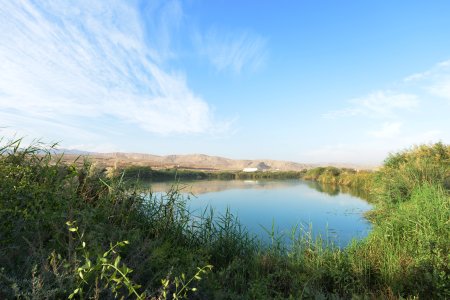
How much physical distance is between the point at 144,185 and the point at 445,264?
5585mm

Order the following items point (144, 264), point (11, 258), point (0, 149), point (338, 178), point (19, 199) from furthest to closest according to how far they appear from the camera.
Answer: point (338, 178)
point (0, 149)
point (19, 199)
point (144, 264)
point (11, 258)

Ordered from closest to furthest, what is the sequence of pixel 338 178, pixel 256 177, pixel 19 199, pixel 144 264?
pixel 144 264 → pixel 19 199 → pixel 338 178 → pixel 256 177

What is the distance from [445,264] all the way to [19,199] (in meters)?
6.22

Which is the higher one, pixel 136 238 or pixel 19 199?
pixel 19 199

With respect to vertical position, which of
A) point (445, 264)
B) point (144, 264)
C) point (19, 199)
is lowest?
point (445, 264)

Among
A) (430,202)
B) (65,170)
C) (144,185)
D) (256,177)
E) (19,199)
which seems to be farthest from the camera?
(256,177)

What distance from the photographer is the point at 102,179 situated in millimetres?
6020

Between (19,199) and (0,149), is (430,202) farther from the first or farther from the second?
(0,149)

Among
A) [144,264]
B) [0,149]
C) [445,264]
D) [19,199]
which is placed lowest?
[445,264]

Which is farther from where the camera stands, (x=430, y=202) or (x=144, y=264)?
(x=430, y=202)

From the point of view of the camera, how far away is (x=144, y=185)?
21.7 feet

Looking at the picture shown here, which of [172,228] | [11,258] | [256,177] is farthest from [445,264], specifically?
[256,177]

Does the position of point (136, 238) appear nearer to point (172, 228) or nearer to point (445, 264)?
point (172, 228)

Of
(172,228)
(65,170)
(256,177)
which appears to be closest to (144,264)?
(172,228)
